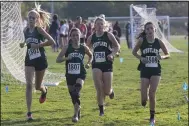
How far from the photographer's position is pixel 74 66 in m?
10.4

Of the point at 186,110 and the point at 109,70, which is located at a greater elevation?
the point at 109,70

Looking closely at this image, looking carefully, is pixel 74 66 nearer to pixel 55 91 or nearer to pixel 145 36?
pixel 145 36

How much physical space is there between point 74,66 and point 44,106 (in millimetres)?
2318

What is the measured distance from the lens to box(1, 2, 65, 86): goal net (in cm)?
1656

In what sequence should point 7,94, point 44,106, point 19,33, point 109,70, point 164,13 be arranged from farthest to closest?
point 164,13 → point 19,33 → point 7,94 → point 44,106 → point 109,70

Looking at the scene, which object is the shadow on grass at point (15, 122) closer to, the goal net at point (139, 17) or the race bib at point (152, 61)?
the race bib at point (152, 61)

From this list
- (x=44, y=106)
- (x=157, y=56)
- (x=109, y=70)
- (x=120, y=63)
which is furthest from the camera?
(x=120, y=63)

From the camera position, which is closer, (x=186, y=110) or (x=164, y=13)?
(x=186, y=110)

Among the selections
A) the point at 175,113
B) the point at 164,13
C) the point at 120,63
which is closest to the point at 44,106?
the point at 175,113

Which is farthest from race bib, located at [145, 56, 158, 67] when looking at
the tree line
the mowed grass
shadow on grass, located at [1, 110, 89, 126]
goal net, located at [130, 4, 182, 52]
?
the tree line

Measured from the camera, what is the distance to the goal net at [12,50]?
54.3 feet

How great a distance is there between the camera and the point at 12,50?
1788cm

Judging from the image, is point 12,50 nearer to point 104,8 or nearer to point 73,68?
point 73,68

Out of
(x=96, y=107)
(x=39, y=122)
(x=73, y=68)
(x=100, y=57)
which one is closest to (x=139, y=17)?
(x=96, y=107)
